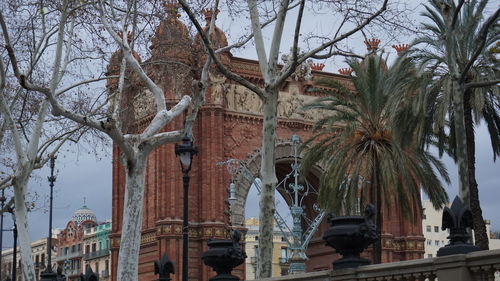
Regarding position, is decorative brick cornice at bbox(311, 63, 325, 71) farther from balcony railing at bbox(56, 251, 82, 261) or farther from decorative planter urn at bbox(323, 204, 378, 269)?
balcony railing at bbox(56, 251, 82, 261)

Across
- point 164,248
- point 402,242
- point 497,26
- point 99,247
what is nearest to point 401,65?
point 497,26

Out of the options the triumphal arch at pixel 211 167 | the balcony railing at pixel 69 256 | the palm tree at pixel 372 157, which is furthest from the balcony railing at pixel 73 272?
the palm tree at pixel 372 157

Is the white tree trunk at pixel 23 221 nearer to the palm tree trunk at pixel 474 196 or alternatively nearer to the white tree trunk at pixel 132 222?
the white tree trunk at pixel 132 222

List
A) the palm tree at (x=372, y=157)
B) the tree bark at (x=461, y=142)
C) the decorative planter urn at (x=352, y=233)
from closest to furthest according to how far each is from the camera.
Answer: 1. the decorative planter urn at (x=352, y=233)
2. the tree bark at (x=461, y=142)
3. the palm tree at (x=372, y=157)

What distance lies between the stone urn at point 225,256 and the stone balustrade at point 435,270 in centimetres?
244

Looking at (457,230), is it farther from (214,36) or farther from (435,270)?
(214,36)

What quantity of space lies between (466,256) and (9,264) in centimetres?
11431

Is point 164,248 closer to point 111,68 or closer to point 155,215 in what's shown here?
point 155,215

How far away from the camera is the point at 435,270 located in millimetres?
8289

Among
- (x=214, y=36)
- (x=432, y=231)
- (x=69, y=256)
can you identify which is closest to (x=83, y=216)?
(x=69, y=256)

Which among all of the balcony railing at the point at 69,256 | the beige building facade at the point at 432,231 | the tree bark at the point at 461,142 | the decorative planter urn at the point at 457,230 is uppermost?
the beige building facade at the point at 432,231

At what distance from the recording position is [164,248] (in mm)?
37250

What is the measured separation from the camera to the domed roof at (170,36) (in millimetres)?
20781

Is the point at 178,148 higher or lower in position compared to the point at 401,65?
lower
